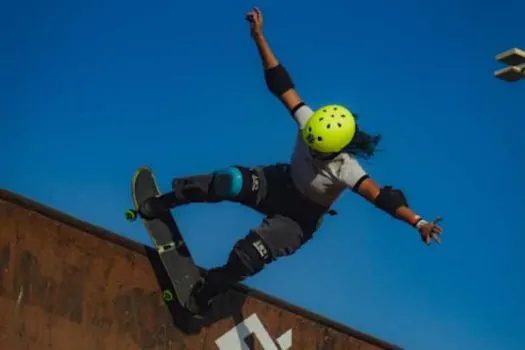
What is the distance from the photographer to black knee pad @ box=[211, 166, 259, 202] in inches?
280

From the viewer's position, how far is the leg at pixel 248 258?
7.09m

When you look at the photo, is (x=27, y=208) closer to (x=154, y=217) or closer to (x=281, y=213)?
(x=154, y=217)

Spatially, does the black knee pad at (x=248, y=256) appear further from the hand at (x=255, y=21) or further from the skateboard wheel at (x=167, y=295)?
the hand at (x=255, y=21)

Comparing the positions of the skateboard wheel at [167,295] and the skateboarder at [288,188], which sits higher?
the skateboarder at [288,188]

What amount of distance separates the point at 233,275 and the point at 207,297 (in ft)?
0.99

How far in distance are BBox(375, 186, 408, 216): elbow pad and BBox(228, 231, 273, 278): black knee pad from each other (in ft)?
3.28

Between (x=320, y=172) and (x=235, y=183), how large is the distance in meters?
0.73

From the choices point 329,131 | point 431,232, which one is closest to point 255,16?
point 329,131

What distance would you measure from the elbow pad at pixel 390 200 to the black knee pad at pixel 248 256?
1.00m

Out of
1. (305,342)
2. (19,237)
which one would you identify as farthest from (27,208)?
(305,342)

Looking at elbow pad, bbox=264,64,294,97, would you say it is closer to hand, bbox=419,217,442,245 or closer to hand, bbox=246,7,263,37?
hand, bbox=246,7,263,37

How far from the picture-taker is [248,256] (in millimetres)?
7078

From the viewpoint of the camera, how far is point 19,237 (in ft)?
20.5

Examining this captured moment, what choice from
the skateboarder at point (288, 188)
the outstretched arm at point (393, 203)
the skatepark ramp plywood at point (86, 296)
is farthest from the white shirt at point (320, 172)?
the skatepark ramp plywood at point (86, 296)
